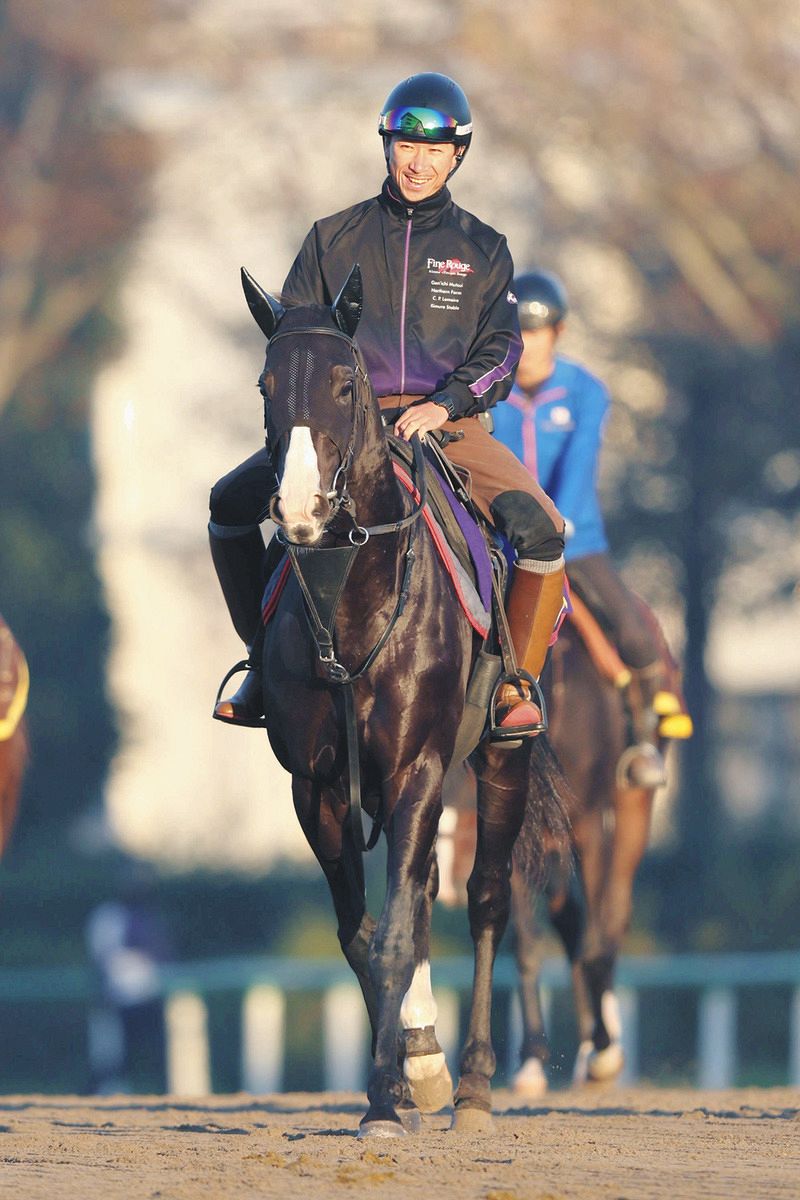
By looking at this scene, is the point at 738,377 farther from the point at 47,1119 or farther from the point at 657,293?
the point at 47,1119

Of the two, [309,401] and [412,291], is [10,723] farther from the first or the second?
[309,401]

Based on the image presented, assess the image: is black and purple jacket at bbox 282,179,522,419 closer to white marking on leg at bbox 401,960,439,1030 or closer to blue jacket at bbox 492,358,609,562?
white marking on leg at bbox 401,960,439,1030

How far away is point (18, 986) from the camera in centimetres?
1870

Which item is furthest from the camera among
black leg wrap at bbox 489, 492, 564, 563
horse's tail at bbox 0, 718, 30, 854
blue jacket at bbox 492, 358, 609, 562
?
horse's tail at bbox 0, 718, 30, 854

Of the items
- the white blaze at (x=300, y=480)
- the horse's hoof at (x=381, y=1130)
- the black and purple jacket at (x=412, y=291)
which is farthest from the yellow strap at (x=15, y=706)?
the white blaze at (x=300, y=480)

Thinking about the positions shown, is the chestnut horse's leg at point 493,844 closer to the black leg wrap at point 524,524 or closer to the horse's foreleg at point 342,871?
the horse's foreleg at point 342,871

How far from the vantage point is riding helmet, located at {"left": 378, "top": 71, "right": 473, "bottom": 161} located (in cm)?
871

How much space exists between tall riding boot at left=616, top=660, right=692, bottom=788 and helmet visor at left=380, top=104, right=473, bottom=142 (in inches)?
173

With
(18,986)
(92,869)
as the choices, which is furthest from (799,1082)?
(92,869)

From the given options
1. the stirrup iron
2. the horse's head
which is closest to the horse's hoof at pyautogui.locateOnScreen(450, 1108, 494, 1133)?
the stirrup iron

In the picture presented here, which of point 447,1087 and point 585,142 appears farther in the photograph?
point 585,142

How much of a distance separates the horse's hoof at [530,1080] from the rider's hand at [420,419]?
168 inches

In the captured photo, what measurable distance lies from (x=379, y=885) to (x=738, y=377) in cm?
749

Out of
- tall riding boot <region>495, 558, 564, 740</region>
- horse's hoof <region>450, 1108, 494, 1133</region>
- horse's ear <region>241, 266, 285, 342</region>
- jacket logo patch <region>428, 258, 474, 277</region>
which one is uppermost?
jacket logo patch <region>428, 258, 474, 277</region>
